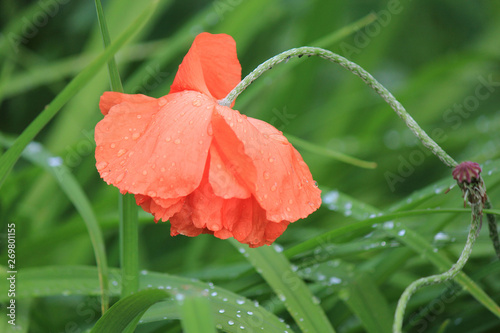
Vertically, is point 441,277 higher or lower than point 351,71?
lower

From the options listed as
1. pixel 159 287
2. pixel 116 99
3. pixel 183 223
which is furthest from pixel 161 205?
pixel 159 287

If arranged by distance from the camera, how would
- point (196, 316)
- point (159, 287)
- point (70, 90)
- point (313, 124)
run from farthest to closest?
point (313, 124)
point (159, 287)
point (70, 90)
point (196, 316)

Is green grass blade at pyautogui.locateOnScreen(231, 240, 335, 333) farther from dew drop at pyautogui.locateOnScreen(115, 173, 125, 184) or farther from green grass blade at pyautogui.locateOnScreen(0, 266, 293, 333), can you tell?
dew drop at pyautogui.locateOnScreen(115, 173, 125, 184)

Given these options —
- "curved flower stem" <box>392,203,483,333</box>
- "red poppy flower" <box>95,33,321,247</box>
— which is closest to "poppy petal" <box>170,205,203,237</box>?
"red poppy flower" <box>95,33,321,247</box>

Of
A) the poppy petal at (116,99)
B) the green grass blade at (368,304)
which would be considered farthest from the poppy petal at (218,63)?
the green grass blade at (368,304)

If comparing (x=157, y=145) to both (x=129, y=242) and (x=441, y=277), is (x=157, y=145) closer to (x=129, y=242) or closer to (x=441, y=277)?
(x=129, y=242)

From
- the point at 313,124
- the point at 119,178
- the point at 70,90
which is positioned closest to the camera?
the point at 119,178
